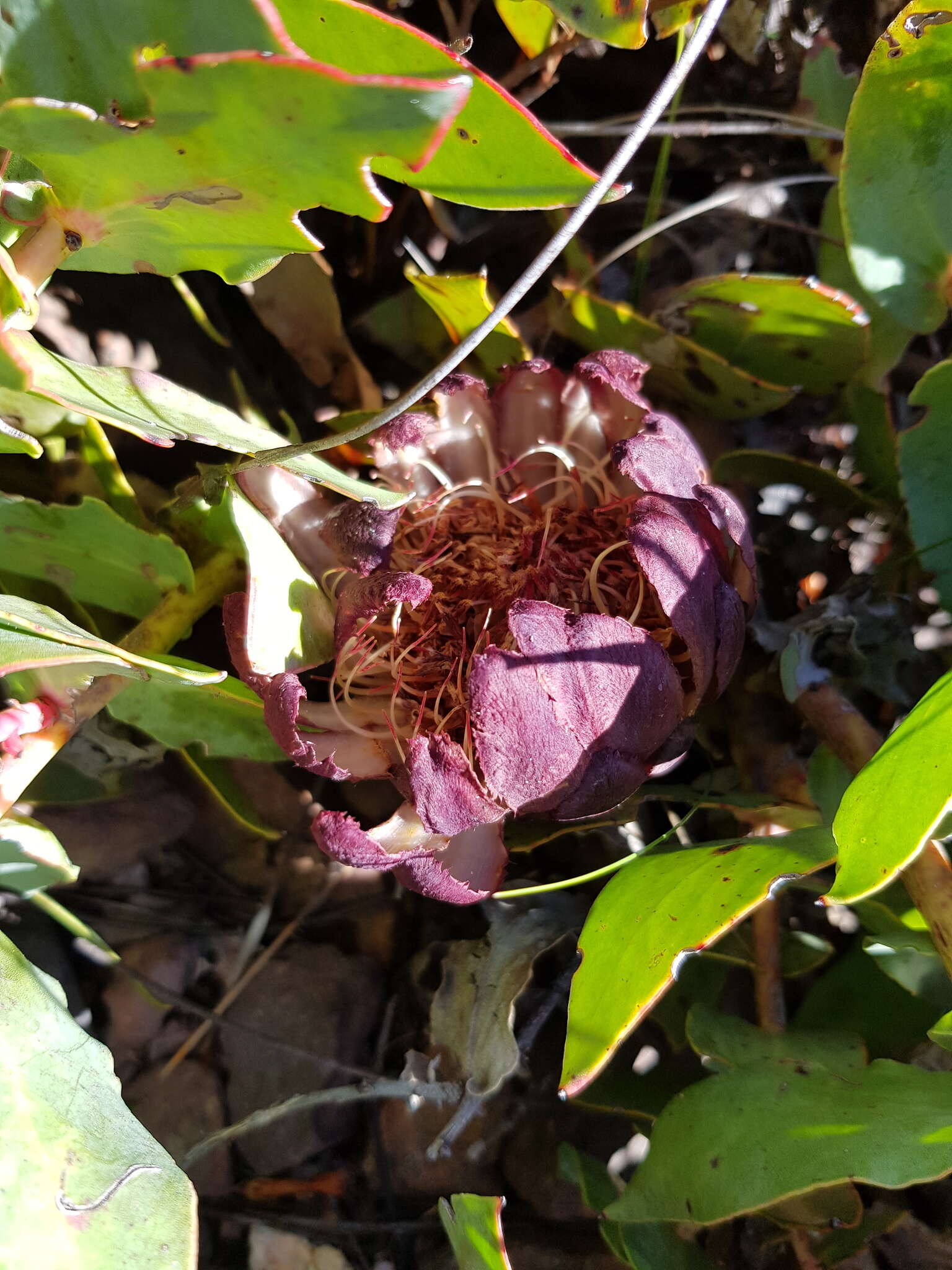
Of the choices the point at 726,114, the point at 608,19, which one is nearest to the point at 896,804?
the point at 608,19

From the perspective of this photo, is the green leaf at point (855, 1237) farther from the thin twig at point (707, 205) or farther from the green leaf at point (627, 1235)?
the thin twig at point (707, 205)

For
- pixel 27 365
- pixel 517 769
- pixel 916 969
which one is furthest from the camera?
pixel 916 969

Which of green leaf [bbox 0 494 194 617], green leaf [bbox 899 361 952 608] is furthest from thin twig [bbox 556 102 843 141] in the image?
green leaf [bbox 0 494 194 617]

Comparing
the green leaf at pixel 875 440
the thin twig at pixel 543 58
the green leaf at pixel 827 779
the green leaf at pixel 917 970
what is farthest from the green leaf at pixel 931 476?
the thin twig at pixel 543 58

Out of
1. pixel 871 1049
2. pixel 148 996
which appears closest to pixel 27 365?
pixel 148 996

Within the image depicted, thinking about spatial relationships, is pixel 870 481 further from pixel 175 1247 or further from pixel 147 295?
pixel 175 1247

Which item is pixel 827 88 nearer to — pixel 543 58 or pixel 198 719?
pixel 543 58

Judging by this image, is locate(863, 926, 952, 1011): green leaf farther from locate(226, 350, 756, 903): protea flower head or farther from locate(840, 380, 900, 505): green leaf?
locate(840, 380, 900, 505): green leaf
